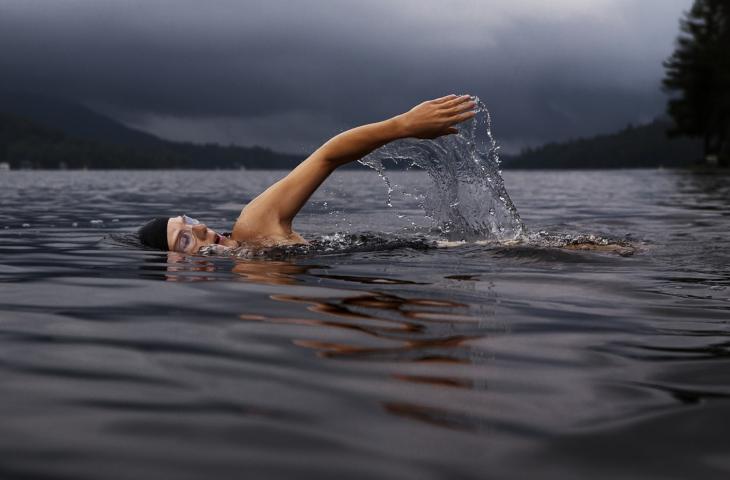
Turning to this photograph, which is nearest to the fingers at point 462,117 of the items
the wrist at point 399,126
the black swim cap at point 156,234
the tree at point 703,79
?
the wrist at point 399,126

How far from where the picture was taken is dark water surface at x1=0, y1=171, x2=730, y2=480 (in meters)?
2.16

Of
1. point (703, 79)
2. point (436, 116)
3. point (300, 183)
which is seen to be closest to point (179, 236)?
point (300, 183)

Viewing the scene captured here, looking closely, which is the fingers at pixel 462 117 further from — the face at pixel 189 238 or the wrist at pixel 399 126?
the face at pixel 189 238

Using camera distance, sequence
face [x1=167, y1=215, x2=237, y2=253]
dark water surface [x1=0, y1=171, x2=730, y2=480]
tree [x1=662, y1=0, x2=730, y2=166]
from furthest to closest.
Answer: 1. tree [x1=662, y1=0, x2=730, y2=166]
2. face [x1=167, y1=215, x2=237, y2=253]
3. dark water surface [x1=0, y1=171, x2=730, y2=480]

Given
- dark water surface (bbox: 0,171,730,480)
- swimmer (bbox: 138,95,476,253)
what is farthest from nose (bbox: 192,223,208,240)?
dark water surface (bbox: 0,171,730,480)

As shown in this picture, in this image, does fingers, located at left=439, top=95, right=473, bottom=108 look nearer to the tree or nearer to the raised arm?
the raised arm

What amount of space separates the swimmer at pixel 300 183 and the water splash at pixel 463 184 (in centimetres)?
111

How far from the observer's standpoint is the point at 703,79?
65.2m

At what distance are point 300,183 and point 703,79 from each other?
218ft

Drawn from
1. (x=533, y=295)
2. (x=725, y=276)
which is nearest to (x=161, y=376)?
(x=533, y=295)

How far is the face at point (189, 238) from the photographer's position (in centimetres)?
745

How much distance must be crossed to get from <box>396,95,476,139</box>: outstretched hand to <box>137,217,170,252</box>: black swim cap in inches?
106

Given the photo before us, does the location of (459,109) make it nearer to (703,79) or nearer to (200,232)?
(200,232)

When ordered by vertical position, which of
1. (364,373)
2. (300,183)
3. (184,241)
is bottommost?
(364,373)
